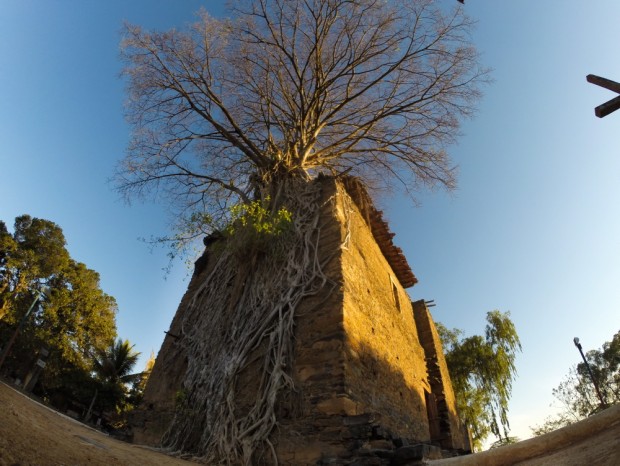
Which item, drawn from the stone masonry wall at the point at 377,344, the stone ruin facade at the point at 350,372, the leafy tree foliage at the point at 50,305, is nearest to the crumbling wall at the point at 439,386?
the stone ruin facade at the point at 350,372

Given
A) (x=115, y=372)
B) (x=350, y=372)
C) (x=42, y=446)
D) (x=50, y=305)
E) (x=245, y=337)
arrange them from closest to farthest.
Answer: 1. (x=42, y=446)
2. (x=350, y=372)
3. (x=245, y=337)
4. (x=50, y=305)
5. (x=115, y=372)

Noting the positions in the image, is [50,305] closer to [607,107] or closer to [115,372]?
[115,372]

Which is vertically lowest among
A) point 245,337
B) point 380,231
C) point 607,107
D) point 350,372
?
point 350,372

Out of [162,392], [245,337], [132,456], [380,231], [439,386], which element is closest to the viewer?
[132,456]

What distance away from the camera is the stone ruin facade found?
3.94 meters

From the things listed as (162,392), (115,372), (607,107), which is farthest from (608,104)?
(115,372)

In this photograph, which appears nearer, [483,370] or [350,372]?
[350,372]

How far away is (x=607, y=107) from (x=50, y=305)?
20.6 meters

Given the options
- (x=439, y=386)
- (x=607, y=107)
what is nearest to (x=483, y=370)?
(x=439, y=386)

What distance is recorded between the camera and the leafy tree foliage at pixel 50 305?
53.0ft

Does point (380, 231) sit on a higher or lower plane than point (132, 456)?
higher

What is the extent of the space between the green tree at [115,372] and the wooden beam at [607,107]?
70.5 ft

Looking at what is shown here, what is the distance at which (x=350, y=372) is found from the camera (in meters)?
4.41

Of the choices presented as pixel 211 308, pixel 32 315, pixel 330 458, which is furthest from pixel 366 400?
pixel 32 315
